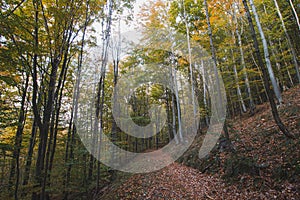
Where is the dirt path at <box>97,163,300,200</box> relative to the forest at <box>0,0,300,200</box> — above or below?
below

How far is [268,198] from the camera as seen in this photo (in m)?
3.62

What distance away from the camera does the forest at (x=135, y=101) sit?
15.3 ft

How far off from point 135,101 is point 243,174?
14.9 metres

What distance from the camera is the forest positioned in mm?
4648

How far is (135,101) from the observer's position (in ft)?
62.0

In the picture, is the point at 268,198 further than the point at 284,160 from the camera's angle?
No

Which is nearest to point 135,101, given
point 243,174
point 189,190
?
point 189,190

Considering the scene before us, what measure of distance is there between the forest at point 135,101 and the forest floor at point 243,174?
4 cm

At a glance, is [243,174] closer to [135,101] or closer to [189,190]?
[189,190]

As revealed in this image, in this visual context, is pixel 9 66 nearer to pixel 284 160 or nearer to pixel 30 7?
pixel 30 7

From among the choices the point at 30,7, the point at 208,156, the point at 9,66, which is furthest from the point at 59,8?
the point at 208,156

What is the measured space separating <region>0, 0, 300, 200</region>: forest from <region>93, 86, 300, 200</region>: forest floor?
4cm

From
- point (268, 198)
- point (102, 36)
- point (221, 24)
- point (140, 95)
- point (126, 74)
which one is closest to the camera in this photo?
point (268, 198)

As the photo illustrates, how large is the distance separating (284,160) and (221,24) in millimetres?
10117
